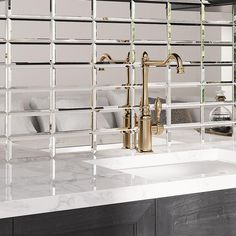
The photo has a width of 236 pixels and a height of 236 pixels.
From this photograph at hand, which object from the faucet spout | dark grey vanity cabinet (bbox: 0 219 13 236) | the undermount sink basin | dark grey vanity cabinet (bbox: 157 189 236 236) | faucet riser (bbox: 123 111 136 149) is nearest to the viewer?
dark grey vanity cabinet (bbox: 0 219 13 236)

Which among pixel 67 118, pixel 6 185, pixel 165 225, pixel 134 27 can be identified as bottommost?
pixel 165 225

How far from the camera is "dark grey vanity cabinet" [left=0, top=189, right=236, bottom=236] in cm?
150

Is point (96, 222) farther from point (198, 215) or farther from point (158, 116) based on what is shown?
point (158, 116)

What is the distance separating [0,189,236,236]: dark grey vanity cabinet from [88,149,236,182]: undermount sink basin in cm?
34

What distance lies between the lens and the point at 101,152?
2186mm

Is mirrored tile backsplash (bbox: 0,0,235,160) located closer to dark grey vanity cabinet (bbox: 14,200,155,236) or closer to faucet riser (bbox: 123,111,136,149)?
faucet riser (bbox: 123,111,136,149)

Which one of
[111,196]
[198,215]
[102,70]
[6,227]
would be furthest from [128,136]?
[6,227]

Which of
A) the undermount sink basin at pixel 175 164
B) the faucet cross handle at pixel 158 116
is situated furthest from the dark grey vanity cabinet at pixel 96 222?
the faucet cross handle at pixel 158 116

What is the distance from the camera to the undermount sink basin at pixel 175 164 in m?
2.12

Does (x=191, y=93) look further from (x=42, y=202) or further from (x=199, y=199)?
(x=42, y=202)

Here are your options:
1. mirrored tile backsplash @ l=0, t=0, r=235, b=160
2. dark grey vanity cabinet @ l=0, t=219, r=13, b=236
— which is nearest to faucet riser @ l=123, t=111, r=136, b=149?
mirrored tile backsplash @ l=0, t=0, r=235, b=160

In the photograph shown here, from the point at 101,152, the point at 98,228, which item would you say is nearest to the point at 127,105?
the point at 101,152

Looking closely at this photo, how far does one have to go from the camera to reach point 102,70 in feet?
7.25

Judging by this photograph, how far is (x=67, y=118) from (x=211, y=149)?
53cm
